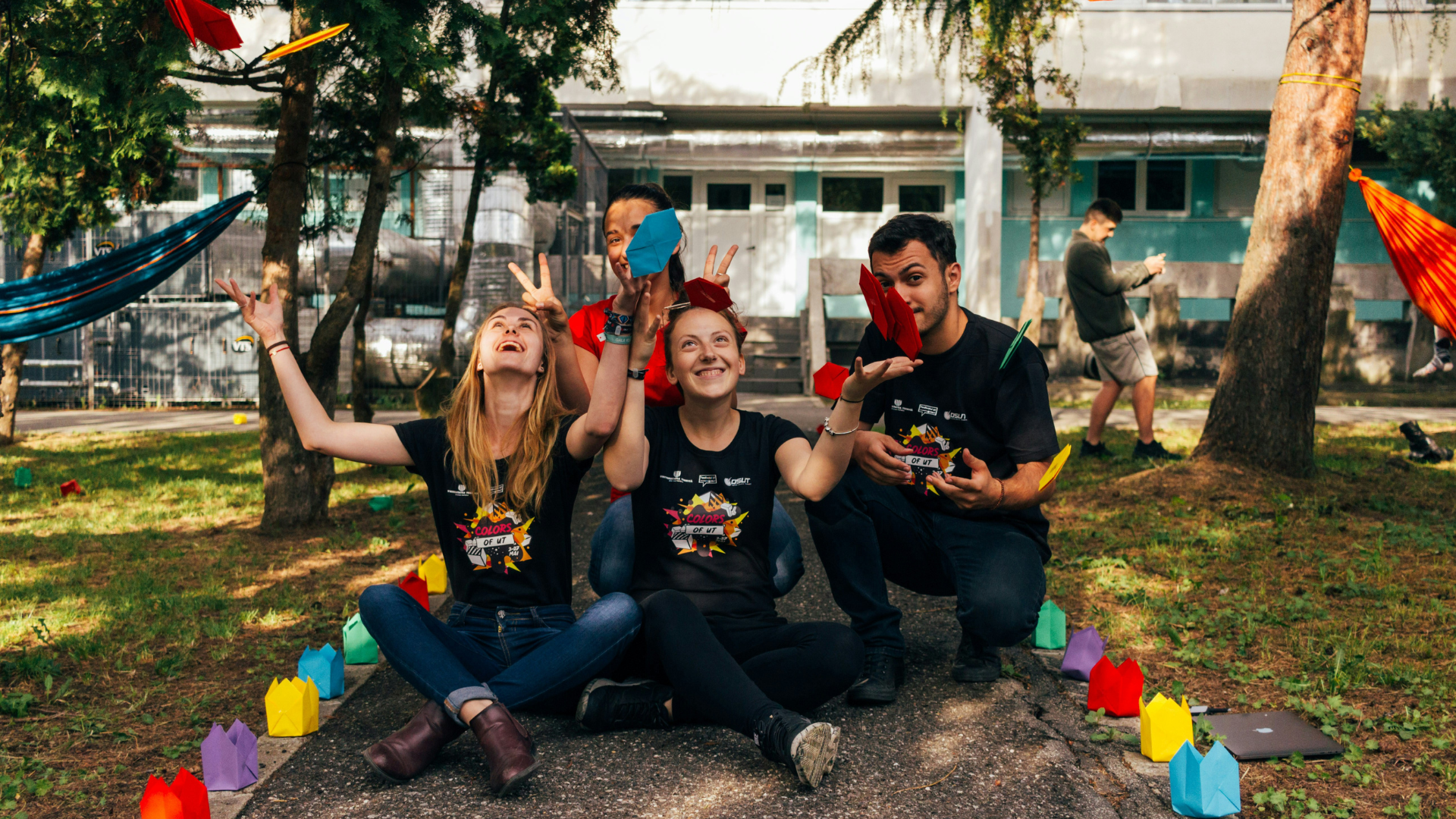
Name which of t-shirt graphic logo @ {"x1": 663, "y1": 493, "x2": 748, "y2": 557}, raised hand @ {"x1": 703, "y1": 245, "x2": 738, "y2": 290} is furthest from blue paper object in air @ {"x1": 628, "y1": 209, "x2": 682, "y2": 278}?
t-shirt graphic logo @ {"x1": 663, "y1": 493, "x2": 748, "y2": 557}

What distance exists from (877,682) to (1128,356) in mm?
4783

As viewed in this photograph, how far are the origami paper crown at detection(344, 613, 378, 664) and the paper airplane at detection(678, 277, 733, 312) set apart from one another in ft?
5.25

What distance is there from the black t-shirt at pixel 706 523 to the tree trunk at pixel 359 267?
2858 mm

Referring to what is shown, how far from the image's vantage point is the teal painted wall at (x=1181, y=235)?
16969 mm

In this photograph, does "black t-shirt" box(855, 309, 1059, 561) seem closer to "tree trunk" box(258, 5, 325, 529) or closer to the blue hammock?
"tree trunk" box(258, 5, 325, 529)

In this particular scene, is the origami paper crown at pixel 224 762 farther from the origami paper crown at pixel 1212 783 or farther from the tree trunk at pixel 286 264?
the tree trunk at pixel 286 264

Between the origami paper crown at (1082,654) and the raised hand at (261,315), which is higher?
the raised hand at (261,315)

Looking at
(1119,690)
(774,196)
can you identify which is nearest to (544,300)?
(1119,690)

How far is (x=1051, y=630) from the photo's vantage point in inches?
142

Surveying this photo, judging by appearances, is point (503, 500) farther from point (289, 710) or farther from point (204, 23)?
point (204, 23)

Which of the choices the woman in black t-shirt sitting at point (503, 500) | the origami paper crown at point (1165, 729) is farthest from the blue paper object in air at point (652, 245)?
the origami paper crown at point (1165, 729)

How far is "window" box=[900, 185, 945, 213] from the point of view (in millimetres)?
17844

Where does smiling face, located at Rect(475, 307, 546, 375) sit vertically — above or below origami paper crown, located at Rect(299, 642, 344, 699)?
above

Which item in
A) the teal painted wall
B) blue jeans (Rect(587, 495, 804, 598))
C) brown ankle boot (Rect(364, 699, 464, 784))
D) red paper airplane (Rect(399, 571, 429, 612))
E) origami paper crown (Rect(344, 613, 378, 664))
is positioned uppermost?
the teal painted wall
